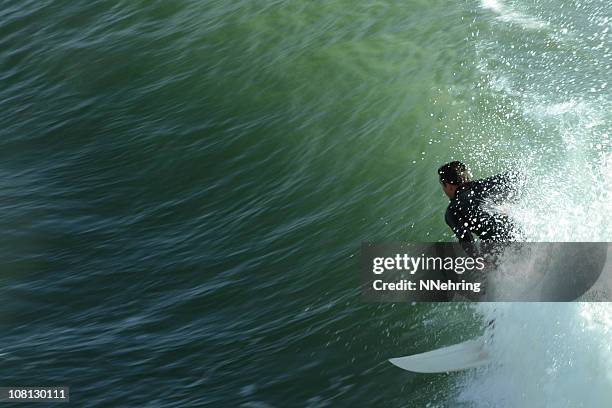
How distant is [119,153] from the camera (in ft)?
44.8

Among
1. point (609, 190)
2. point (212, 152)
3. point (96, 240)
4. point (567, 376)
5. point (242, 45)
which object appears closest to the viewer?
point (567, 376)

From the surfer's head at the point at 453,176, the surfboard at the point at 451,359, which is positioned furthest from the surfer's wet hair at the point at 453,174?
the surfboard at the point at 451,359

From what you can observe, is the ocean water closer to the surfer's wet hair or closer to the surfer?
the surfer

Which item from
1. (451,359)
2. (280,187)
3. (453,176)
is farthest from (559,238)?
(280,187)

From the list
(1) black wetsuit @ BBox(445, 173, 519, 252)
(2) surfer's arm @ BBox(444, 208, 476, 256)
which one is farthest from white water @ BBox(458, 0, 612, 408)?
(2) surfer's arm @ BBox(444, 208, 476, 256)

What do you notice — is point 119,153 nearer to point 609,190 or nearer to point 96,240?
point 96,240

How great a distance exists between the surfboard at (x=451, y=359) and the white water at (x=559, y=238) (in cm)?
9

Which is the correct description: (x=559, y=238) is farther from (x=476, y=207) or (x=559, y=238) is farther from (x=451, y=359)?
(x=451, y=359)

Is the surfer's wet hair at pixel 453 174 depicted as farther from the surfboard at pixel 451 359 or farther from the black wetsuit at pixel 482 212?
the surfboard at pixel 451 359

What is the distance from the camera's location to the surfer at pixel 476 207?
795 centimetres

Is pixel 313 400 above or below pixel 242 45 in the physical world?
below

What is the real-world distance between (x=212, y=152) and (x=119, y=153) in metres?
1.58

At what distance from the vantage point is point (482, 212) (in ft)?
26.0

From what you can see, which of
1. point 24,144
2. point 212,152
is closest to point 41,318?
point 212,152
